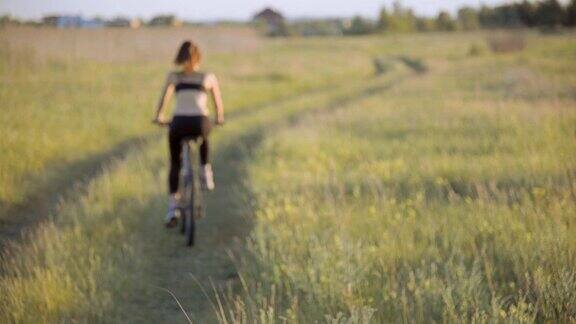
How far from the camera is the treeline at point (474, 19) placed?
8231 cm

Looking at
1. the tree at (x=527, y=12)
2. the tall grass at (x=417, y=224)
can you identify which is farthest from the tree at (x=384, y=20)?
the tall grass at (x=417, y=224)

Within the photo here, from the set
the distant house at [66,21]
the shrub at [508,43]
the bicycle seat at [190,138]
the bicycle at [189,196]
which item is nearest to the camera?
the bicycle at [189,196]

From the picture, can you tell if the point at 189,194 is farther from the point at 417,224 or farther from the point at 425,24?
the point at 425,24

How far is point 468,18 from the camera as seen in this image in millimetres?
111125

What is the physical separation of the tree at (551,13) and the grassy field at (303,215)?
7293 cm

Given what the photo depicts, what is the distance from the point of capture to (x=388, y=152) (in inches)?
395

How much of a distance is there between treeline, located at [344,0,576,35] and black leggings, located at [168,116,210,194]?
284 ft

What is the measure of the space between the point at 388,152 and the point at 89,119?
7.79 m

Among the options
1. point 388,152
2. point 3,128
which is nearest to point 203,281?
point 388,152

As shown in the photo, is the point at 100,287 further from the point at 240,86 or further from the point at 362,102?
the point at 240,86

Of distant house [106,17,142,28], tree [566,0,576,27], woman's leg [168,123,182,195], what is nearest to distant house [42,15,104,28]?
distant house [106,17,142,28]

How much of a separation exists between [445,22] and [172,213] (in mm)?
113645

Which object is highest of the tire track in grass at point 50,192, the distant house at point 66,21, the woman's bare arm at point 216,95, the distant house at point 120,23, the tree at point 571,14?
the tree at point 571,14

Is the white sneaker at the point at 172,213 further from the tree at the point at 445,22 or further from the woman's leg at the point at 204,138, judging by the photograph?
the tree at the point at 445,22
